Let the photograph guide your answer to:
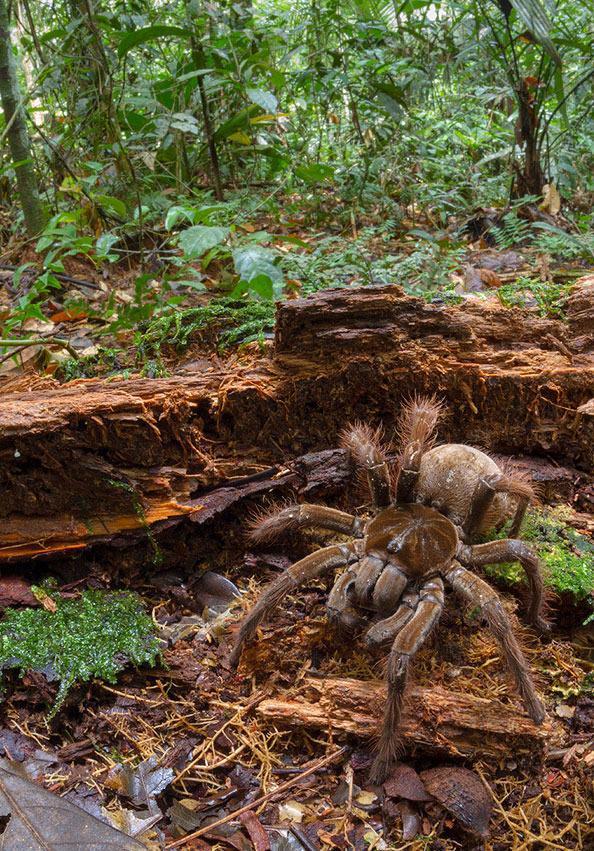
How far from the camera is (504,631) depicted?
2475 millimetres

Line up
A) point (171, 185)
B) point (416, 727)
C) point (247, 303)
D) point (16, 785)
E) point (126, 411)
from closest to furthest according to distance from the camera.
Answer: point (16, 785), point (416, 727), point (126, 411), point (247, 303), point (171, 185)

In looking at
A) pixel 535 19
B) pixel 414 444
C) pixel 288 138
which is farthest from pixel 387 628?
pixel 288 138

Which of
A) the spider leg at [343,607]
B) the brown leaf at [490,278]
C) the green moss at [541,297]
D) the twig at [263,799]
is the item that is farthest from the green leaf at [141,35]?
the twig at [263,799]

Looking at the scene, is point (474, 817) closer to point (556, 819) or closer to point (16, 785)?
point (556, 819)

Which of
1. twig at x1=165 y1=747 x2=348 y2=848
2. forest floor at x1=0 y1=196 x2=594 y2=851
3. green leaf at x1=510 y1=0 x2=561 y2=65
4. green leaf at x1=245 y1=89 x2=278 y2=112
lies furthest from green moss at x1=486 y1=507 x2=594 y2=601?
green leaf at x1=245 y1=89 x2=278 y2=112

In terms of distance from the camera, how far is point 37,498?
115 inches

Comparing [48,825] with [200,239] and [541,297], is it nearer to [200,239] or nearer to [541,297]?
[200,239]

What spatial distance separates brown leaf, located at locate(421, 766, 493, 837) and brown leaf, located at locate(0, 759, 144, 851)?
976mm

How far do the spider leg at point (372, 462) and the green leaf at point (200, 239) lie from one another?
1523 mm

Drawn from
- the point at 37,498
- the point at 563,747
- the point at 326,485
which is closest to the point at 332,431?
the point at 326,485

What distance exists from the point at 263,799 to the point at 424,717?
623 mm

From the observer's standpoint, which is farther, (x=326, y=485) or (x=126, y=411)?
(x=326, y=485)

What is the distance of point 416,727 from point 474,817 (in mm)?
323

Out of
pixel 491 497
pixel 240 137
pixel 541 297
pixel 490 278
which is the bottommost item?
pixel 491 497
